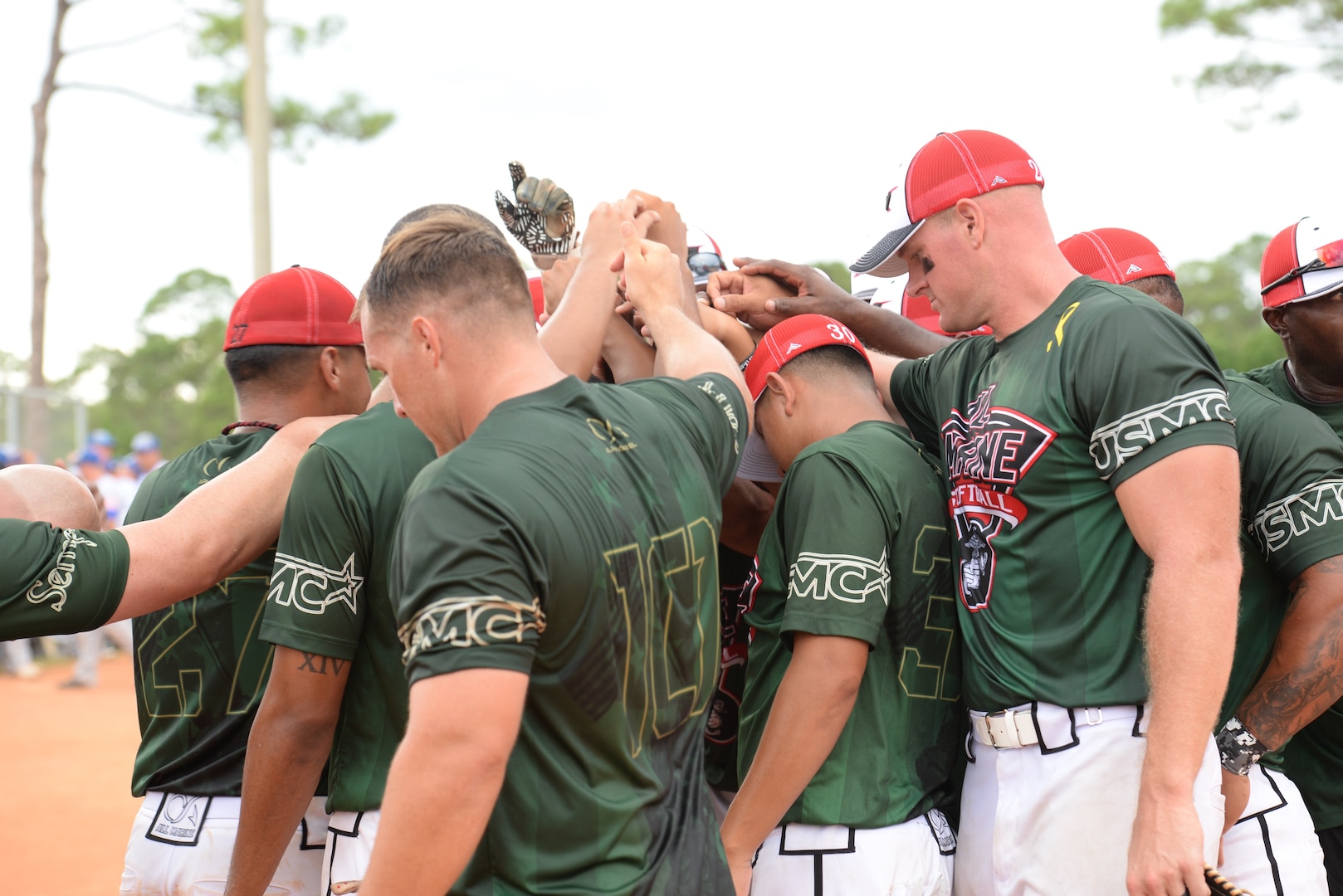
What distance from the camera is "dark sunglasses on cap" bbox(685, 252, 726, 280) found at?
13.6 ft

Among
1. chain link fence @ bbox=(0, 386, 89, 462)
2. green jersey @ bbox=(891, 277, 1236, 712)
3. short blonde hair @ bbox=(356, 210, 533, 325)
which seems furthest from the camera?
chain link fence @ bbox=(0, 386, 89, 462)

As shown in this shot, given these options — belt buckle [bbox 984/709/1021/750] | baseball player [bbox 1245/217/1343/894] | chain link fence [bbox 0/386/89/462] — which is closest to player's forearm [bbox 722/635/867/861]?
belt buckle [bbox 984/709/1021/750]

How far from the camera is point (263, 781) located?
272 centimetres

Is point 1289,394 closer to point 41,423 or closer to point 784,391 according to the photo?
point 784,391

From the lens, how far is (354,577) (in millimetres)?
2656

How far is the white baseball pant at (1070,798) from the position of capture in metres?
2.65

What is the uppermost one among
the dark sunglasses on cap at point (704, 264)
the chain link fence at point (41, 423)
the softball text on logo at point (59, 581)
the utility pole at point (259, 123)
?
the utility pole at point (259, 123)

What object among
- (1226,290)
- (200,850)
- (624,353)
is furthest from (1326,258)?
(1226,290)

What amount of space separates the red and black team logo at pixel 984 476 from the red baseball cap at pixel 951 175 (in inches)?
21.5

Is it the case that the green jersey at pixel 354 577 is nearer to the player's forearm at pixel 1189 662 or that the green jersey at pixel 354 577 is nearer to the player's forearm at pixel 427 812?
the player's forearm at pixel 427 812

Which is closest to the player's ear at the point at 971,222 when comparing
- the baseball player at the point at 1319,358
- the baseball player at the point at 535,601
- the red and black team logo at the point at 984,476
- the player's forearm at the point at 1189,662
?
the red and black team logo at the point at 984,476

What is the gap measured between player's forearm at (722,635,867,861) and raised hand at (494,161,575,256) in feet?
4.86

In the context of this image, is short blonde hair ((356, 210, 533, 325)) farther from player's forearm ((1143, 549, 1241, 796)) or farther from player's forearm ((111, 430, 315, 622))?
player's forearm ((1143, 549, 1241, 796))

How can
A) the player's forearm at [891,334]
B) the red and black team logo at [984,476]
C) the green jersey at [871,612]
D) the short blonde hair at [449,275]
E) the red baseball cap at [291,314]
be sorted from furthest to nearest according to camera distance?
the player's forearm at [891,334], the red baseball cap at [291,314], the green jersey at [871,612], the red and black team logo at [984,476], the short blonde hair at [449,275]
